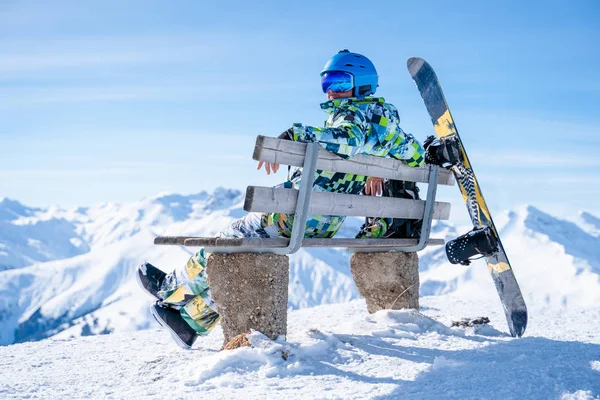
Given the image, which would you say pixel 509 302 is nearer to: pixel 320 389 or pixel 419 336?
pixel 419 336

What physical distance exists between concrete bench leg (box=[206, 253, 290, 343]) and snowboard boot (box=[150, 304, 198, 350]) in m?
0.61

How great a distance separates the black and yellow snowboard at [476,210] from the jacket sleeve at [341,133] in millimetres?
1647

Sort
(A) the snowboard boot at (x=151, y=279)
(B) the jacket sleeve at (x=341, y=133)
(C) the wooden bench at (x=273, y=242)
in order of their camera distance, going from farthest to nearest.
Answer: (A) the snowboard boot at (x=151, y=279) < (B) the jacket sleeve at (x=341, y=133) < (C) the wooden bench at (x=273, y=242)

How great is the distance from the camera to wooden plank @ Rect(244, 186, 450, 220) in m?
4.61

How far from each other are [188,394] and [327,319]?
153 inches

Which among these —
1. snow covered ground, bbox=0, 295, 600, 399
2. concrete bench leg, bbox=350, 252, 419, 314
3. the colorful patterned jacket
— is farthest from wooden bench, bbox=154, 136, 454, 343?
concrete bench leg, bbox=350, 252, 419, 314

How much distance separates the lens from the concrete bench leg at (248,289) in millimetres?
5059

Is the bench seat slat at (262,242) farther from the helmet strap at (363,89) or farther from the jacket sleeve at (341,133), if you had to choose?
the helmet strap at (363,89)

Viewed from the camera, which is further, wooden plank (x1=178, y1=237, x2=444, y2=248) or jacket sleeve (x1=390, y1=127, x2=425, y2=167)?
jacket sleeve (x1=390, y1=127, x2=425, y2=167)

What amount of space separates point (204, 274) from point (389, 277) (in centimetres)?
215

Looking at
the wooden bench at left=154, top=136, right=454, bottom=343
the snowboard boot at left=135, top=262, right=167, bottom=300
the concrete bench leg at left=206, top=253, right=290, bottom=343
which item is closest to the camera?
the wooden bench at left=154, top=136, right=454, bottom=343

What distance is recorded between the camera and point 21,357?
6.27 metres

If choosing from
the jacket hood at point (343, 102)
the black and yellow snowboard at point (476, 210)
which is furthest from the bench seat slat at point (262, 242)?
the jacket hood at point (343, 102)

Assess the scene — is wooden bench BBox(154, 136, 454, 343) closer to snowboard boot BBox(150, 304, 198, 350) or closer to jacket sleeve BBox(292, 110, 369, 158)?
jacket sleeve BBox(292, 110, 369, 158)
